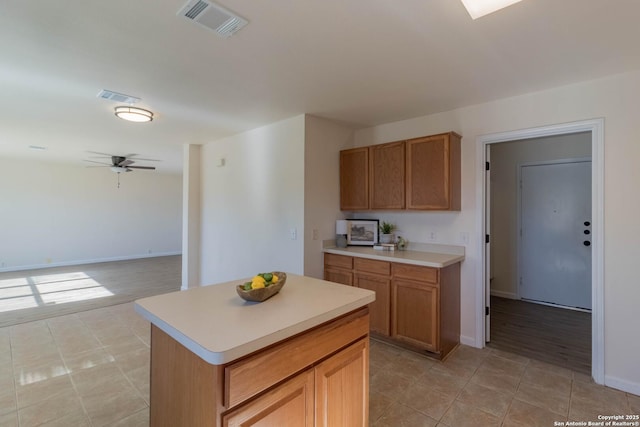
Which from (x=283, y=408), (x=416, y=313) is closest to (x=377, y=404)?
(x=416, y=313)

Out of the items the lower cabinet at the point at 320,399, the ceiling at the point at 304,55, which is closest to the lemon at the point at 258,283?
the lower cabinet at the point at 320,399

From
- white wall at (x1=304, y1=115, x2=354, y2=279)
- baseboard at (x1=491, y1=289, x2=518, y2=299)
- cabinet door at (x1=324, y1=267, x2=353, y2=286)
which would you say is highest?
white wall at (x1=304, y1=115, x2=354, y2=279)

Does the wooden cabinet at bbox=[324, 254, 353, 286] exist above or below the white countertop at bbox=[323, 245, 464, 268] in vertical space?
below

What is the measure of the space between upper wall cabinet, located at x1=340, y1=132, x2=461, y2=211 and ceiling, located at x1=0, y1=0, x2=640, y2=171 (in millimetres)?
435

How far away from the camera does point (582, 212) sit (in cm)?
416

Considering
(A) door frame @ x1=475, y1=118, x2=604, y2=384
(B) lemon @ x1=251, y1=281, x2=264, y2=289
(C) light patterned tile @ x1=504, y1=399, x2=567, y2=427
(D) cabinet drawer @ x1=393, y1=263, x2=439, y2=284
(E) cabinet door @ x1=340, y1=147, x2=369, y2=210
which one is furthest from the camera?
(E) cabinet door @ x1=340, y1=147, x2=369, y2=210

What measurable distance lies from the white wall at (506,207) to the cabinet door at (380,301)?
2.81 m

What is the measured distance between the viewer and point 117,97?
2.88 m

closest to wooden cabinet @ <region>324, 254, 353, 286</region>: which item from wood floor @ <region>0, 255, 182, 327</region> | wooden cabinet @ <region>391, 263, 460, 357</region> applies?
wooden cabinet @ <region>391, 263, 460, 357</region>

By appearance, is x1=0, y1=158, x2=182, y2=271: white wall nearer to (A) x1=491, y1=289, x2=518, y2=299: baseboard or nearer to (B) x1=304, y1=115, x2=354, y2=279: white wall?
(B) x1=304, y1=115, x2=354, y2=279: white wall

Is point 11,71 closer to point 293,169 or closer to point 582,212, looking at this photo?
point 293,169

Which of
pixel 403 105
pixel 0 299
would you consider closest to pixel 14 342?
pixel 0 299

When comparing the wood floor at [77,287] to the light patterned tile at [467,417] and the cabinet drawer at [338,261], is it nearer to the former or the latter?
the cabinet drawer at [338,261]

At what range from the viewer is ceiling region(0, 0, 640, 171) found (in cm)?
167
